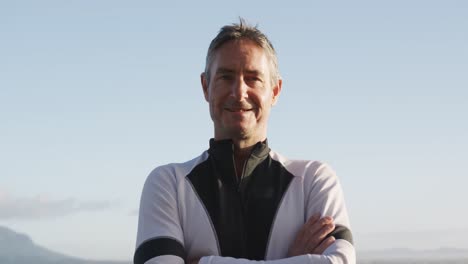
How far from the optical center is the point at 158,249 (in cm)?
625

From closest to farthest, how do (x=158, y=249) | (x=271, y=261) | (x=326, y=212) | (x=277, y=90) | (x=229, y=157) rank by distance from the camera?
1. (x=271, y=261)
2. (x=158, y=249)
3. (x=326, y=212)
4. (x=229, y=157)
5. (x=277, y=90)

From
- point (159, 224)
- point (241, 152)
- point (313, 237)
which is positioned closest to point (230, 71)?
point (241, 152)

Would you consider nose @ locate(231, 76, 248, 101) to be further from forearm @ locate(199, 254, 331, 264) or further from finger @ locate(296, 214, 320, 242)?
forearm @ locate(199, 254, 331, 264)

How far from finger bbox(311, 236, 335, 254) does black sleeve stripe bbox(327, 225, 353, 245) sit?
0.33ft

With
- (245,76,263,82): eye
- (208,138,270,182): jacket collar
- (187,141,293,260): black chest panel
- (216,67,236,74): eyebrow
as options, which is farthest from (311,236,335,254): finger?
(216,67,236,74): eyebrow

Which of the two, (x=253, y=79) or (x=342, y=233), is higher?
(x=253, y=79)

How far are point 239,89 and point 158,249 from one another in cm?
139

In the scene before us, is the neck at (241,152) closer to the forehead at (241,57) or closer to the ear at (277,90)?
the ear at (277,90)

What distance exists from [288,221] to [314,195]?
1.06 ft

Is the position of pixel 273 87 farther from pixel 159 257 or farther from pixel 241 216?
pixel 159 257

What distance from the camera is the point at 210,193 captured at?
6.63m

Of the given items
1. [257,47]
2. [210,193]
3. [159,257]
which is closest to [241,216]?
[210,193]

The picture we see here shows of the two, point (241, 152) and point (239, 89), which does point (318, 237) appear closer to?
point (241, 152)

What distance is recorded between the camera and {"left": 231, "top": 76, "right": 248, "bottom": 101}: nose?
6.39 metres
